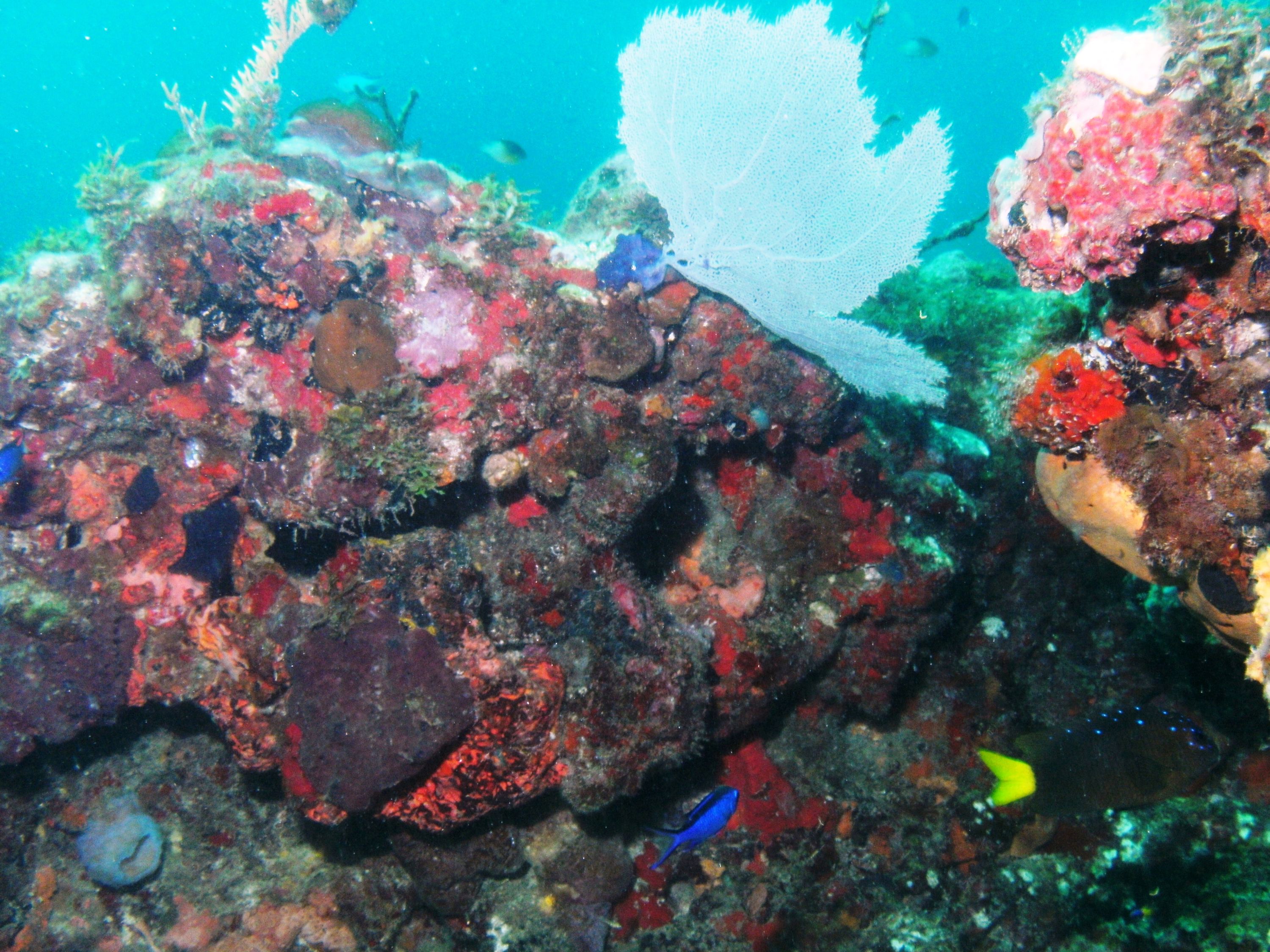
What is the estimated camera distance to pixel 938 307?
6.77 m

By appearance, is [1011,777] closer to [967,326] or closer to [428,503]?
[428,503]

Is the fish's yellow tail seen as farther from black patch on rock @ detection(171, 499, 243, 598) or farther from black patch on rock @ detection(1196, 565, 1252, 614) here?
black patch on rock @ detection(171, 499, 243, 598)

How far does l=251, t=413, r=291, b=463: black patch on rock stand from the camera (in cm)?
412

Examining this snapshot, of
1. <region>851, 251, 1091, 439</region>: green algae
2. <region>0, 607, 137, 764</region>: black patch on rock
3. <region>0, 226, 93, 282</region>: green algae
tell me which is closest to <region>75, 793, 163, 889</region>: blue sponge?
<region>0, 607, 137, 764</region>: black patch on rock

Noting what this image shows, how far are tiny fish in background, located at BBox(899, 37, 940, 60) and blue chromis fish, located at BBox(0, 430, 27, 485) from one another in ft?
63.7

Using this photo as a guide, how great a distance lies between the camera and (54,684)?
402 cm

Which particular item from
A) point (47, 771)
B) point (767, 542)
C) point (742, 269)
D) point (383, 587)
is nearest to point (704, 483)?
point (767, 542)

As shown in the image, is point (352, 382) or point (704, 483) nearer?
point (352, 382)

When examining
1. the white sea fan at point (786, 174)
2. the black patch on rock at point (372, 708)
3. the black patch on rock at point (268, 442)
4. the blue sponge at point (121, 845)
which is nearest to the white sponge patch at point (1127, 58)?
the white sea fan at point (786, 174)

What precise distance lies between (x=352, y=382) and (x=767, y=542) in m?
3.33

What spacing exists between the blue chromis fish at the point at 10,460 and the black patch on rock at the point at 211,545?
3.74 ft

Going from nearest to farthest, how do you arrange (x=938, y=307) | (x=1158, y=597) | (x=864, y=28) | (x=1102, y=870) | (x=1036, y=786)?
(x=1036, y=786), (x=1102, y=870), (x=1158, y=597), (x=938, y=307), (x=864, y=28)

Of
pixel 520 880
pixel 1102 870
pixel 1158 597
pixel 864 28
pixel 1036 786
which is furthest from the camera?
pixel 864 28

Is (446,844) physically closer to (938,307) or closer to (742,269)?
(742,269)
